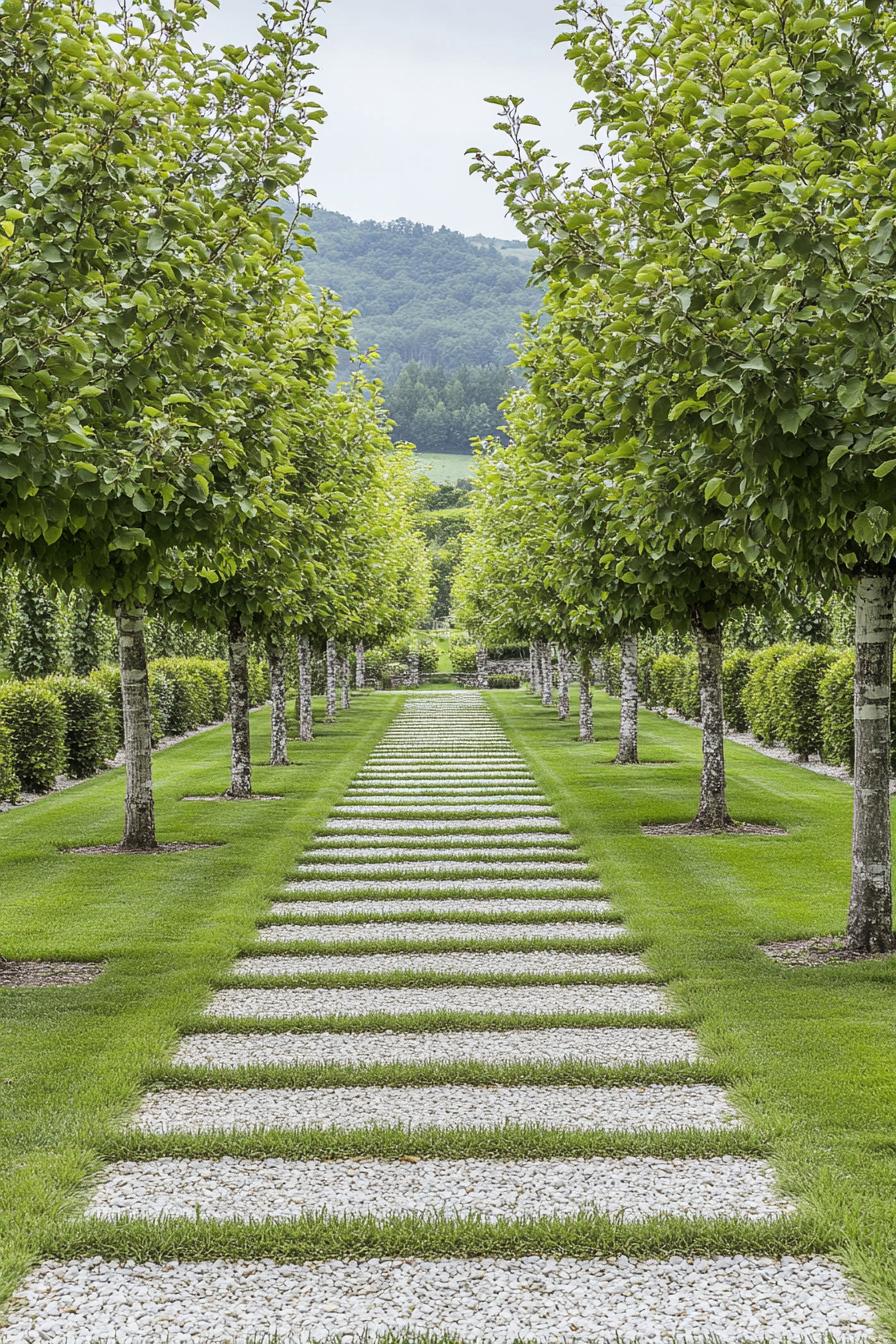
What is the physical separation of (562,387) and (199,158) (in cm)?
501

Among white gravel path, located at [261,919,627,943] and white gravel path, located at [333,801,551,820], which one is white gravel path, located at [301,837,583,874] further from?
white gravel path, located at [333,801,551,820]

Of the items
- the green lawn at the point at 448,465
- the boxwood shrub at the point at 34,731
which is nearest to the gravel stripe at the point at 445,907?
the boxwood shrub at the point at 34,731

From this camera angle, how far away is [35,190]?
6270 millimetres

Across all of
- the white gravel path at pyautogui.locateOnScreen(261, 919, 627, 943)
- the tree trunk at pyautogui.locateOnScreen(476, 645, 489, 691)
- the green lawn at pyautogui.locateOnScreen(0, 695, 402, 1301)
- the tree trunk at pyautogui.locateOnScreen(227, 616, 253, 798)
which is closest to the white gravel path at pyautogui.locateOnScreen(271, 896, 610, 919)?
the white gravel path at pyautogui.locateOnScreen(261, 919, 627, 943)

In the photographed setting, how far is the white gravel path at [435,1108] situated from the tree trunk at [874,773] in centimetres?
303

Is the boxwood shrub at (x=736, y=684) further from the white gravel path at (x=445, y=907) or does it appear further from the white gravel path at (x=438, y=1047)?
the white gravel path at (x=438, y=1047)

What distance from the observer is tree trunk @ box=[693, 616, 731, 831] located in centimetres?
1434

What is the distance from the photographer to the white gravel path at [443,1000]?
784cm

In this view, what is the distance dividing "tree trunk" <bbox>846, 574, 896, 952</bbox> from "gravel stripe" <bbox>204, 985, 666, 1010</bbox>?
1.85 metres

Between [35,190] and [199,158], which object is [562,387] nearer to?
[199,158]

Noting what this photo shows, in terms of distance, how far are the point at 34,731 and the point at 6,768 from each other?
178 centimetres

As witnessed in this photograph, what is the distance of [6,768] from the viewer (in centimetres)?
1708

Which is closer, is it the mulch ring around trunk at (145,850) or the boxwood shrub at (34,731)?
the mulch ring around trunk at (145,850)

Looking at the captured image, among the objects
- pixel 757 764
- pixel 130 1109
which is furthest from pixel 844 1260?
pixel 757 764
